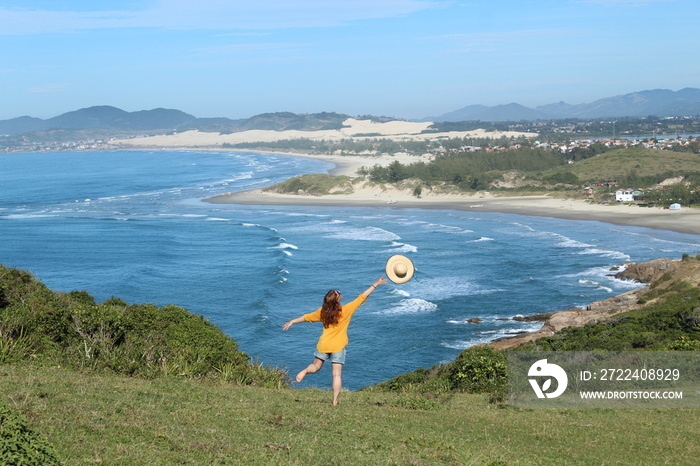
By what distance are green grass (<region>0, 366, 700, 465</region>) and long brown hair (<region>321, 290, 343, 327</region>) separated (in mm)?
1476

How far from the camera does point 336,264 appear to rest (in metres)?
51.5

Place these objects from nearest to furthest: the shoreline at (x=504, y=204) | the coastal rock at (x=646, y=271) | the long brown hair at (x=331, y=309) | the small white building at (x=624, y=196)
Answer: the long brown hair at (x=331, y=309)
the coastal rock at (x=646, y=271)
the shoreline at (x=504, y=204)
the small white building at (x=624, y=196)

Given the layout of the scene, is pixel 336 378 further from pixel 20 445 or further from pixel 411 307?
pixel 411 307

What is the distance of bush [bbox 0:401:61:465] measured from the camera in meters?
6.27

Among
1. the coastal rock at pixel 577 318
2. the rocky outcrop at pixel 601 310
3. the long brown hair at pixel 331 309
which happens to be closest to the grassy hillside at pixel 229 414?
the long brown hair at pixel 331 309

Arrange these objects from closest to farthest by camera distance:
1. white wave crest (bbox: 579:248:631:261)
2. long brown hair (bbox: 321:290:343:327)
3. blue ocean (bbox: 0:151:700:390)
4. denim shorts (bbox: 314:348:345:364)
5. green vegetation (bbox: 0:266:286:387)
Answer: long brown hair (bbox: 321:290:343:327)
denim shorts (bbox: 314:348:345:364)
green vegetation (bbox: 0:266:286:387)
blue ocean (bbox: 0:151:700:390)
white wave crest (bbox: 579:248:631:261)

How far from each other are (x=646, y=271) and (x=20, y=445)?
145 feet

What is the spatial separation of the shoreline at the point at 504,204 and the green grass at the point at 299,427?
60904 mm

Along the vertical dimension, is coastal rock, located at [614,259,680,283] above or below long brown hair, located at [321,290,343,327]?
below

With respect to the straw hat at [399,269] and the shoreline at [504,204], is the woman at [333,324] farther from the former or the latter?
the shoreline at [504,204]

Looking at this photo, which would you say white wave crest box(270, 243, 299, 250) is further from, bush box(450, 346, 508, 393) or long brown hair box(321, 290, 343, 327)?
long brown hair box(321, 290, 343, 327)

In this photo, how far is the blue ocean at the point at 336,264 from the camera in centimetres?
3469

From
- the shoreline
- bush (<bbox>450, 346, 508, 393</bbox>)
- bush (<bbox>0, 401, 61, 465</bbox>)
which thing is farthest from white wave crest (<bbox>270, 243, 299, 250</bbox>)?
bush (<bbox>0, 401, 61, 465</bbox>)

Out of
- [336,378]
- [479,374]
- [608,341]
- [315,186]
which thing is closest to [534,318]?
[608,341]
